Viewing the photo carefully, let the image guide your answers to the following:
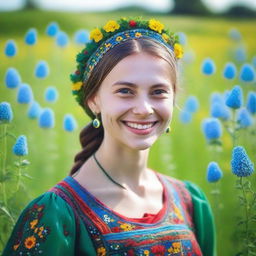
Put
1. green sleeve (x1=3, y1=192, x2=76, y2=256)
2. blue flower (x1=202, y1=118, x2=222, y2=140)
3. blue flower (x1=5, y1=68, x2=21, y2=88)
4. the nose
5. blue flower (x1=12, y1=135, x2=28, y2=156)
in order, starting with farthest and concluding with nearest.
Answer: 1. blue flower (x1=202, y1=118, x2=222, y2=140)
2. blue flower (x1=5, y1=68, x2=21, y2=88)
3. blue flower (x1=12, y1=135, x2=28, y2=156)
4. the nose
5. green sleeve (x1=3, y1=192, x2=76, y2=256)

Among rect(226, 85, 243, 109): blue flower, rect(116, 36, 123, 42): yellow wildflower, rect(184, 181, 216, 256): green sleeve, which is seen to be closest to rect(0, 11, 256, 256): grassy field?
rect(226, 85, 243, 109): blue flower

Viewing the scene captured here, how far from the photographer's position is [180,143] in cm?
570

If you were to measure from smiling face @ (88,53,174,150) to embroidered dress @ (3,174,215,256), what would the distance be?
346 millimetres

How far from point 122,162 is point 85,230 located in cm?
42

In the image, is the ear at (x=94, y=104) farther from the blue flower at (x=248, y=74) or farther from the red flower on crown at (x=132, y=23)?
the blue flower at (x=248, y=74)

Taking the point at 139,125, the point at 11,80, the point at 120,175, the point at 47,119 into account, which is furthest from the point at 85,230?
the point at 47,119

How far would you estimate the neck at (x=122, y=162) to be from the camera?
7.94 ft

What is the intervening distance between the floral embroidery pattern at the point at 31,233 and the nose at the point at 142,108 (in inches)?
23.8

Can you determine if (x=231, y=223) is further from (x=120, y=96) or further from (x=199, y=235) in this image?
(x=120, y=96)

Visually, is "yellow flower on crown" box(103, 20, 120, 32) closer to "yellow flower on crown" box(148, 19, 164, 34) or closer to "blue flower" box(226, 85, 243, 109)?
"yellow flower on crown" box(148, 19, 164, 34)

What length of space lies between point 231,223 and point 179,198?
5.27 feet

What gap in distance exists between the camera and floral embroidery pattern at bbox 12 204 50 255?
6.87 ft

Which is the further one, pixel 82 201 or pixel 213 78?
pixel 213 78

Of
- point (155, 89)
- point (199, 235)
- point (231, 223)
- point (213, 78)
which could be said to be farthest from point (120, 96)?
point (213, 78)
